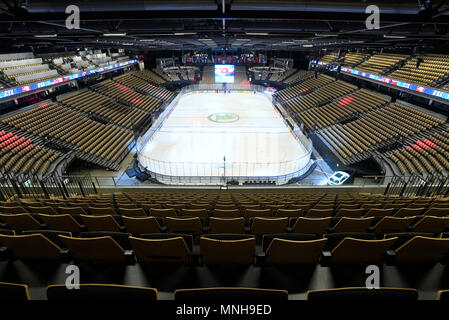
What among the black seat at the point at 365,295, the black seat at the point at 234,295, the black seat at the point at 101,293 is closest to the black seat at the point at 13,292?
the black seat at the point at 101,293

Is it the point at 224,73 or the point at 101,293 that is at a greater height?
the point at 224,73

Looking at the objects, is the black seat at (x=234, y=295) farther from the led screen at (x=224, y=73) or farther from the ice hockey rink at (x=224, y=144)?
the led screen at (x=224, y=73)

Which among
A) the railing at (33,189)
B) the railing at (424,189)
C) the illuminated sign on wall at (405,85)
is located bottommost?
the railing at (424,189)

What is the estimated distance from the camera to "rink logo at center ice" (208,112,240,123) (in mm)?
20516

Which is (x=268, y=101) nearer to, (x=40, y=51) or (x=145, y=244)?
(x=40, y=51)

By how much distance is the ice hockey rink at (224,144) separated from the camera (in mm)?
12789

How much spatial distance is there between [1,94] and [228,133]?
47.9 ft

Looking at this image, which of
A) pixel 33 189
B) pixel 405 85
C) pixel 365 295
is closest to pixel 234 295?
pixel 365 295

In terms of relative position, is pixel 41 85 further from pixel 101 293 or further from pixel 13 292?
pixel 101 293

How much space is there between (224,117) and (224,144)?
6252mm

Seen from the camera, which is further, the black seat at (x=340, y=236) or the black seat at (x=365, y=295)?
the black seat at (x=340, y=236)

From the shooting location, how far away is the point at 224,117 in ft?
69.7

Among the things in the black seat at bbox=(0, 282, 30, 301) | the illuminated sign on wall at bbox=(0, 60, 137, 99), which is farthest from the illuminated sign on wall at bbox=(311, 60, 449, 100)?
the illuminated sign on wall at bbox=(0, 60, 137, 99)
